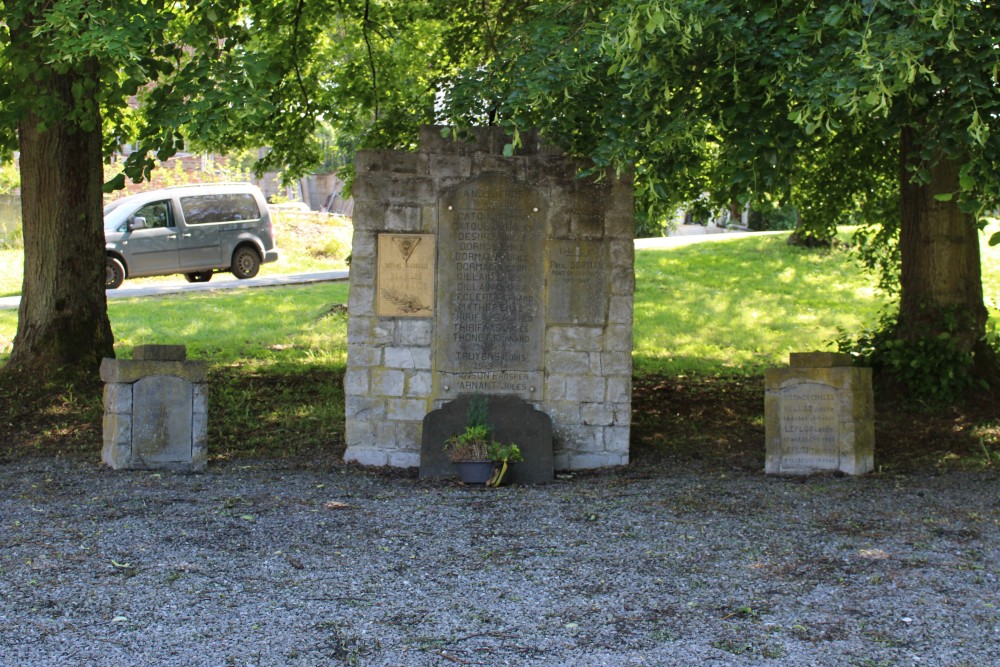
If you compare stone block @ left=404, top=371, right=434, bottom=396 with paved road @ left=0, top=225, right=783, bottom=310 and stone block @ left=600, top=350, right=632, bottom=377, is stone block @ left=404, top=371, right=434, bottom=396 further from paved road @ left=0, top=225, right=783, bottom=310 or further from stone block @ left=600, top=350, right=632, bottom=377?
paved road @ left=0, top=225, right=783, bottom=310

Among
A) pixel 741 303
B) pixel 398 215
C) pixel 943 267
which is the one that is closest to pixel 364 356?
pixel 398 215

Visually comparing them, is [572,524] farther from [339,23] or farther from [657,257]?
[657,257]

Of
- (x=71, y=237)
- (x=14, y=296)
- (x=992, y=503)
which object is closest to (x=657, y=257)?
(x=14, y=296)

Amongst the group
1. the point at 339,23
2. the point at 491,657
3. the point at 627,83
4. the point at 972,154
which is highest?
the point at 339,23

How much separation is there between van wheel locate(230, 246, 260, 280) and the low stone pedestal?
13169 mm

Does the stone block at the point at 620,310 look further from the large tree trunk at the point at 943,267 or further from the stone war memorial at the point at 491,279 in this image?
the large tree trunk at the point at 943,267

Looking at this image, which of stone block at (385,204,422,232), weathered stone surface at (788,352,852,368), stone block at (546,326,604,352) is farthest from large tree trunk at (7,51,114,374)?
weathered stone surface at (788,352,852,368)

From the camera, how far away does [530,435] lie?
809 centimetres

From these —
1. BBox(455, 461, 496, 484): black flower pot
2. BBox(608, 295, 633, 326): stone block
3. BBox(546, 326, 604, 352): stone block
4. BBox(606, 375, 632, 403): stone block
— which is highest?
BBox(608, 295, 633, 326): stone block

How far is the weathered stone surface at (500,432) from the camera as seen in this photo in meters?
8.02

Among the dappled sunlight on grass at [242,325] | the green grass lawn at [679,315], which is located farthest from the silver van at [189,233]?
the dappled sunlight on grass at [242,325]

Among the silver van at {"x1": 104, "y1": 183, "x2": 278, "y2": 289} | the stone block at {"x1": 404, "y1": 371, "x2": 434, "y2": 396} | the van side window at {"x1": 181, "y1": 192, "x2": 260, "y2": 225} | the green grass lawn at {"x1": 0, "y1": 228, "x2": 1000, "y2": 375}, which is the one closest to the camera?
the stone block at {"x1": 404, "y1": 371, "x2": 434, "y2": 396}

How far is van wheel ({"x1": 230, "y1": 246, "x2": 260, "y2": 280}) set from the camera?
20.8 m

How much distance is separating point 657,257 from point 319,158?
10.9 metres
